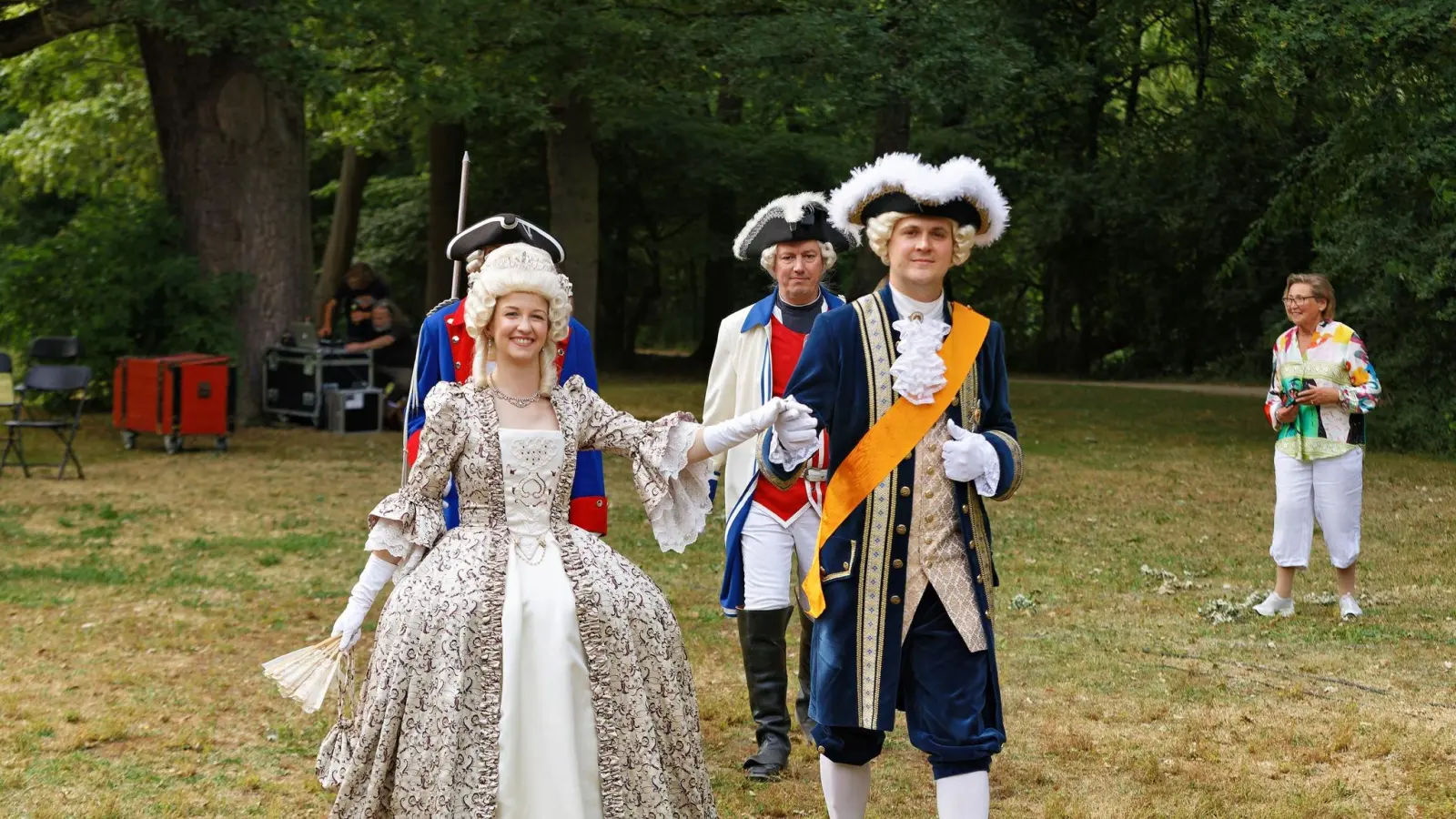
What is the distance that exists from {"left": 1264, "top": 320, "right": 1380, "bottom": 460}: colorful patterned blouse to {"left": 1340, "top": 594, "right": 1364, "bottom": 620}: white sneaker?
0.78 metres

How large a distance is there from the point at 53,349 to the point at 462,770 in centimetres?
1363

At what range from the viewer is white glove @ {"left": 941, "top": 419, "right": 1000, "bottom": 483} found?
4488 mm

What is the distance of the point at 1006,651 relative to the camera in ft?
26.9

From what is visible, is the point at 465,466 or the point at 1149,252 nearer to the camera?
the point at 465,466

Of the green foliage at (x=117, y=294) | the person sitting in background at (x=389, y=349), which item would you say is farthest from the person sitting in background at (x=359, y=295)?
the green foliage at (x=117, y=294)

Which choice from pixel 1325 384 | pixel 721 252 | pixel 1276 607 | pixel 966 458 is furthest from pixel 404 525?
pixel 721 252

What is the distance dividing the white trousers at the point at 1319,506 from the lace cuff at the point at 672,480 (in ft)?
16.2

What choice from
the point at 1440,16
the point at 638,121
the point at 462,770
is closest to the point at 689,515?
the point at 462,770

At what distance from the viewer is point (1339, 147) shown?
59.8 feet

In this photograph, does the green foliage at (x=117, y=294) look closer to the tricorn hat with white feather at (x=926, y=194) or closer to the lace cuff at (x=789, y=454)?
the tricorn hat with white feather at (x=926, y=194)

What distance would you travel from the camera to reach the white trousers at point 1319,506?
8.94 meters

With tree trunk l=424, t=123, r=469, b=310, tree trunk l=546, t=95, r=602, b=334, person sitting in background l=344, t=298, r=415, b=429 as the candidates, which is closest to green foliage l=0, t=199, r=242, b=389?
person sitting in background l=344, t=298, r=415, b=429

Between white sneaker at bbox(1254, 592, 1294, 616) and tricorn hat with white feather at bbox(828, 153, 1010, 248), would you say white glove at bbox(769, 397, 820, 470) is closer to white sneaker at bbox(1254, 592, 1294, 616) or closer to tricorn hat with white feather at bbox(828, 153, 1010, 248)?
tricorn hat with white feather at bbox(828, 153, 1010, 248)

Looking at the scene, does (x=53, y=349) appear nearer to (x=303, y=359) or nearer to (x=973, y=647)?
(x=303, y=359)
